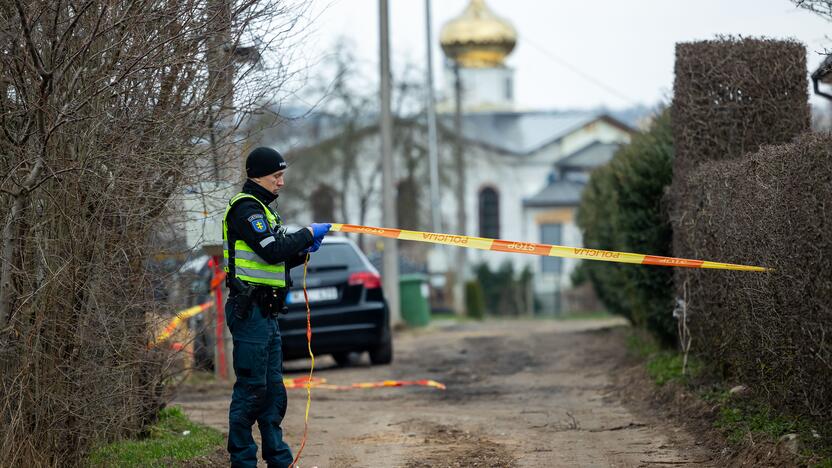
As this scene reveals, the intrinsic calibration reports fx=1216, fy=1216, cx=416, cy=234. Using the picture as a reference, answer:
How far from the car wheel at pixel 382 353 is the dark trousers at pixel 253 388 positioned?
7.67m

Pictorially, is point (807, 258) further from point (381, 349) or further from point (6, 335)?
point (381, 349)

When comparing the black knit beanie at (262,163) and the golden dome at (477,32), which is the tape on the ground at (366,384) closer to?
the black knit beanie at (262,163)

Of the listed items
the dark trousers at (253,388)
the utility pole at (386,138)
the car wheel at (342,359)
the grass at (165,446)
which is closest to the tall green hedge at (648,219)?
the car wheel at (342,359)

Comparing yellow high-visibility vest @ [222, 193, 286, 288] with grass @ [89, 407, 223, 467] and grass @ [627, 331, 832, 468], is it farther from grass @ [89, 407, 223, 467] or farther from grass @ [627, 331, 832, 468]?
grass @ [627, 331, 832, 468]

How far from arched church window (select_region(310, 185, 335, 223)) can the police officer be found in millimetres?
50353

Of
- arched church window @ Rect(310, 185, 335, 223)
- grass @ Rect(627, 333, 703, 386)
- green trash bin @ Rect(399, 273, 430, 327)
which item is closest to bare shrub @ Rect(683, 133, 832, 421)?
grass @ Rect(627, 333, 703, 386)

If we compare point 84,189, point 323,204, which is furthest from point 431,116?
point 84,189

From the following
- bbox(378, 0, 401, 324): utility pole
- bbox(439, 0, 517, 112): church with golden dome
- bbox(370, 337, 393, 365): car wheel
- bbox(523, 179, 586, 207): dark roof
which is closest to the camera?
bbox(370, 337, 393, 365): car wheel

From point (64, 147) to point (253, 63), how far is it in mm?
1839

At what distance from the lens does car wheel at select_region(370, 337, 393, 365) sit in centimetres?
1481

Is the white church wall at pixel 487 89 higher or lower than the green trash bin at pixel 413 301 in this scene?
higher

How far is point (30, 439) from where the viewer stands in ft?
20.2

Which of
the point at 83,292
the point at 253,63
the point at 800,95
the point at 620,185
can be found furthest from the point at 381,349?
the point at 83,292

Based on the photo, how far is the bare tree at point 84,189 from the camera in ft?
19.6
